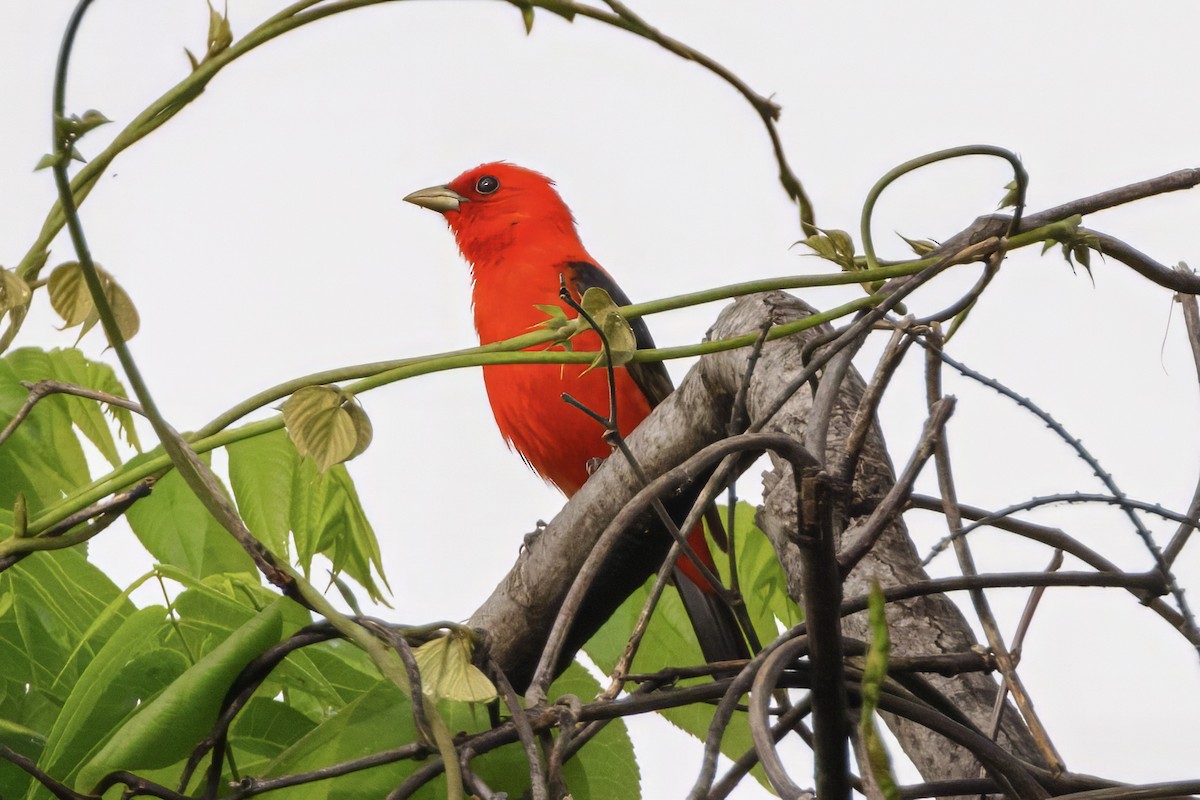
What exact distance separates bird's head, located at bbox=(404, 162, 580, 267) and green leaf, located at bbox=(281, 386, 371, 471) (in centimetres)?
348

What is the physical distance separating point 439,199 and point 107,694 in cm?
364

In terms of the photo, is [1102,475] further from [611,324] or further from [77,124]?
[77,124]

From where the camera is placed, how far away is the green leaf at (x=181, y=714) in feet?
4.55

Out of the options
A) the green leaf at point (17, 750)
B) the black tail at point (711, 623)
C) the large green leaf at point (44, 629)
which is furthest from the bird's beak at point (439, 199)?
the green leaf at point (17, 750)

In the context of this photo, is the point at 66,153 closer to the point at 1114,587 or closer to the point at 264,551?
the point at 264,551

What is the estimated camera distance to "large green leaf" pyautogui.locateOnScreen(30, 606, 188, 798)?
1.52 metres

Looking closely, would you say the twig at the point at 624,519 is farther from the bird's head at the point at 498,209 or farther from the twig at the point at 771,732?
the bird's head at the point at 498,209

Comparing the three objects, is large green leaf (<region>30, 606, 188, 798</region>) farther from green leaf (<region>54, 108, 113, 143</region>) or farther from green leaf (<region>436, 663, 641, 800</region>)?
green leaf (<region>54, 108, 113, 143</region>)

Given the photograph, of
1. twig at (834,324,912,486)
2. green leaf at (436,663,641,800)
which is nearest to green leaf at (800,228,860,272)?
twig at (834,324,912,486)

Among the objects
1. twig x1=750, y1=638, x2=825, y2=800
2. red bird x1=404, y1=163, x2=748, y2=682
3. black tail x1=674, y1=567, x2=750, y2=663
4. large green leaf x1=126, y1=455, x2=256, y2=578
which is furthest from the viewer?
red bird x1=404, y1=163, x2=748, y2=682

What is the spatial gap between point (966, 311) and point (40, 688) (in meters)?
1.49

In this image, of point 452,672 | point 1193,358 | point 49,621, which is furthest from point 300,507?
point 1193,358

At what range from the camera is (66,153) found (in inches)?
40.9

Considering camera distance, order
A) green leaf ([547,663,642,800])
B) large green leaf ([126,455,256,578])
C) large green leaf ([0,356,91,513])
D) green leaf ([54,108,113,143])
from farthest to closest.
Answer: large green leaf ([0,356,91,513]) → large green leaf ([126,455,256,578]) → green leaf ([547,663,642,800]) → green leaf ([54,108,113,143])
